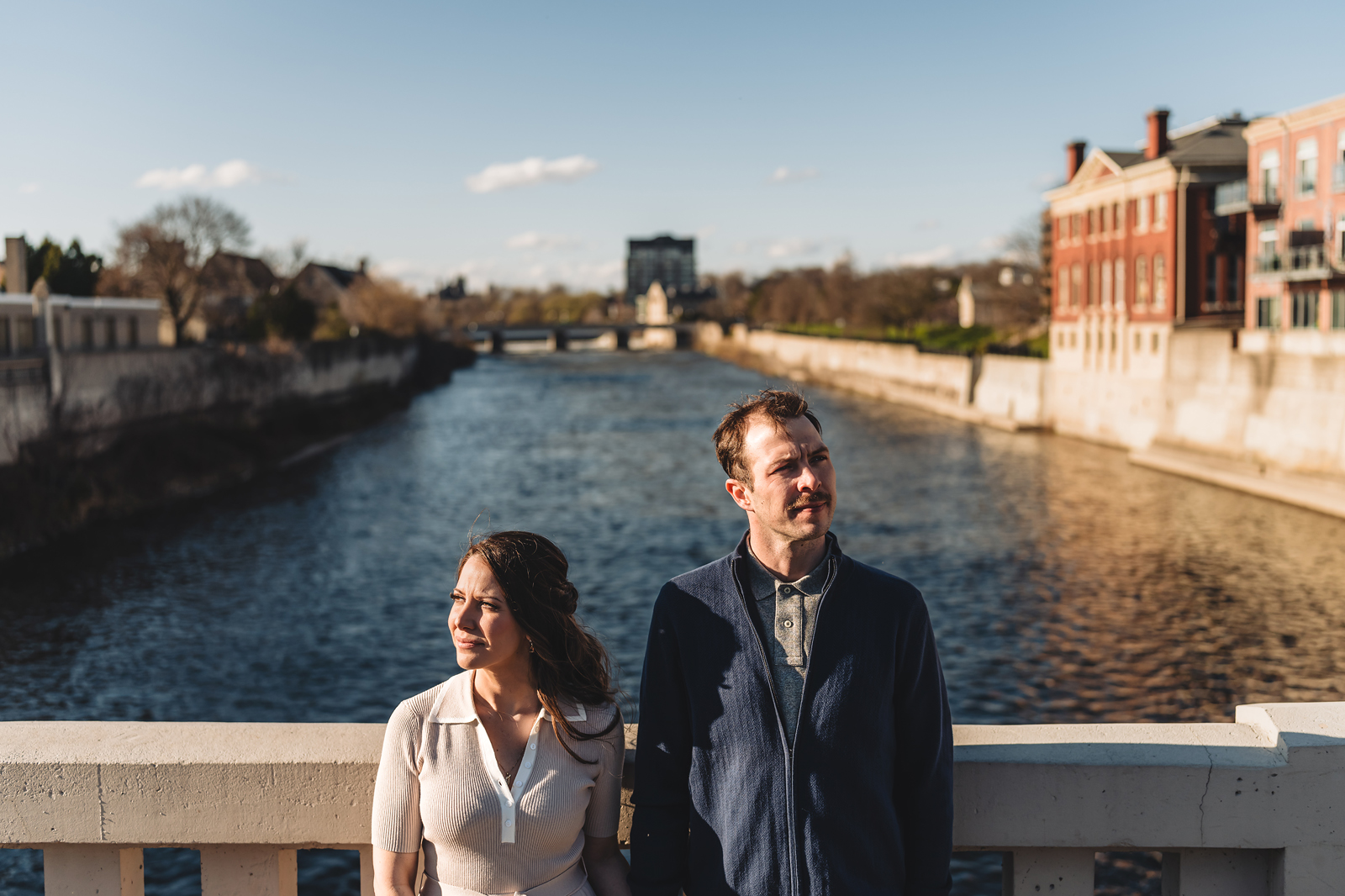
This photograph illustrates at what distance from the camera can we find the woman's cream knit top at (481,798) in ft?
7.97

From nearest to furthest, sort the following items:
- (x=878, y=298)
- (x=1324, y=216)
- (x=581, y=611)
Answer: (x=581, y=611), (x=1324, y=216), (x=878, y=298)

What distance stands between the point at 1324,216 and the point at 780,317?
314ft

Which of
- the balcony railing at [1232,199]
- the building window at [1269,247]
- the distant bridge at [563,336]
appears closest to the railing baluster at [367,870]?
the building window at [1269,247]

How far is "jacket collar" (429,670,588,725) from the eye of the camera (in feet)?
8.20

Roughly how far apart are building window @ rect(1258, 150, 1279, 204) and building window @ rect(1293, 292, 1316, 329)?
304 cm

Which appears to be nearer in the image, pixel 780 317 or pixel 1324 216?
pixel 1324 216

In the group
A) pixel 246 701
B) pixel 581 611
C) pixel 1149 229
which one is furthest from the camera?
pixel 1149 229

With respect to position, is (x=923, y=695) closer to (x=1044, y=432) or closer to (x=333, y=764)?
(x=333, y=764)

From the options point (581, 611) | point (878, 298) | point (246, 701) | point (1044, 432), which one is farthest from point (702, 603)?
point (878, 298)

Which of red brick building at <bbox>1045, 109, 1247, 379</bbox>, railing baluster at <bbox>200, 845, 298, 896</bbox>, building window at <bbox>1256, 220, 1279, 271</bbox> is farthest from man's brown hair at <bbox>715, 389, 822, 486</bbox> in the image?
red brick building at <bbox>1045, 109, 1247, 379</bbox>

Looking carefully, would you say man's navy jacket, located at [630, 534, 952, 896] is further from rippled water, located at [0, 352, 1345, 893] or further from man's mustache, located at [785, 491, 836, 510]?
rippled water, located at [0, 352, 1345, 893]

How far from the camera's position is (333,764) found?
252cm

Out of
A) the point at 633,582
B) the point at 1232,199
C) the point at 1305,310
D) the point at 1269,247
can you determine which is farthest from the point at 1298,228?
the point at 633,582

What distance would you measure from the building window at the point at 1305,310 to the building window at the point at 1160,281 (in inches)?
287
